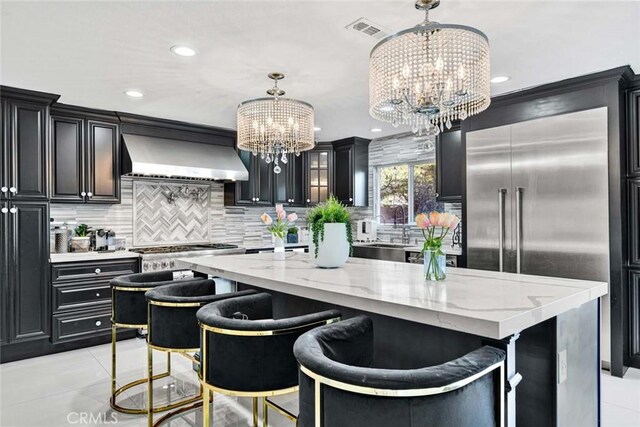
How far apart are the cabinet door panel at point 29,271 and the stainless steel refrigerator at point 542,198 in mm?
4198

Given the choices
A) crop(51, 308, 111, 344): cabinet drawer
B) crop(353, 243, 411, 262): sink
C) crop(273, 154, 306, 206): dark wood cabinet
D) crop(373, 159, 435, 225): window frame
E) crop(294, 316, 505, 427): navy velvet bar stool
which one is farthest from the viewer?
crop(273, 154, 306, 206): dark wood cabinet

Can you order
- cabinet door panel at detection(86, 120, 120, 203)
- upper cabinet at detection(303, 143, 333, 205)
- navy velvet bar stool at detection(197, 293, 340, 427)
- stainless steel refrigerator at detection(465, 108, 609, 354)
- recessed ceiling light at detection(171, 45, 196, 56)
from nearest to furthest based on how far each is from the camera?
navy velvet bar stool at detection(197, 293, 340, 427)
recessed ceiling light at detection(171, 45, 196, 56)
stainless steel refrigerator at detection(465, 108, 609, 354)
cabinet door panel at detection(86, 120, 120, 203)
upper cabinet at detection(303, 143, 333, 205)

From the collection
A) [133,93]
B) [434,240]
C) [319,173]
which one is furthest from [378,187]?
[434,240]

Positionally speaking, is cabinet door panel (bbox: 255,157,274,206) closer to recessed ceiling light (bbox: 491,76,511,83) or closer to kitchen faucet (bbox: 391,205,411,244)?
kitchen faucet (bbox: 391,205,411,244)

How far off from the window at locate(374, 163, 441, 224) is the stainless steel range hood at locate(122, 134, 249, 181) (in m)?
2.17

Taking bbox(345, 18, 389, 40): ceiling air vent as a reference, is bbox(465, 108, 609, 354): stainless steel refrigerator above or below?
below

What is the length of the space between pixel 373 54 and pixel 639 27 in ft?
5.67

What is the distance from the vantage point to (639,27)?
242 centimetres

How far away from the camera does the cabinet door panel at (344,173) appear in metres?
5.89

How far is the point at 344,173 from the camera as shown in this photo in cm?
598

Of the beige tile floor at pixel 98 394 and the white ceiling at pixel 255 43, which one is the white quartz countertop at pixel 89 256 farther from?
the white ceiling at pixel 255 43

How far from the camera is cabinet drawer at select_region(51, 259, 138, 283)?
3.79 metres

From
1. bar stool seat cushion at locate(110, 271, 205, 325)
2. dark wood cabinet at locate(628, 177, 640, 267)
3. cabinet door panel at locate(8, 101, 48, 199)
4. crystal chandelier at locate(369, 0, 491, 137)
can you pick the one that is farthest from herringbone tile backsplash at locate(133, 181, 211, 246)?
dark wood cabinet at locate(628, 177, 640, 267)

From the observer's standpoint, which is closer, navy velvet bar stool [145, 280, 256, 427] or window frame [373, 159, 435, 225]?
navy velvet bar stool [145, 280, 256, 427]
